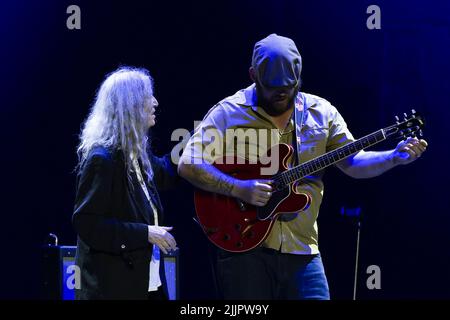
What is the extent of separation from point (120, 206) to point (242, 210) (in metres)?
0.61

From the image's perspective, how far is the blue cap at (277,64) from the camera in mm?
3607

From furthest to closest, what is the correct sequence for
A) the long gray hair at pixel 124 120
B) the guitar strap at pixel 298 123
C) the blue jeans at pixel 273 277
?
the long gray hair at pixel 124 120 → the guitar strap at pixel 298 123 → the blue jeans at pixel 273 277

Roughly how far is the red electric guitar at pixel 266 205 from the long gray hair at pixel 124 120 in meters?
0.40

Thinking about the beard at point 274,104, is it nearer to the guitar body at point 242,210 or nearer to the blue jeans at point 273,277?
the guitar body at point 242,210

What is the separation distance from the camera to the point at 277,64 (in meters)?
3.61

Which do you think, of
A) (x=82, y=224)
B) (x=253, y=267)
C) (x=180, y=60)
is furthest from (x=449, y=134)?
(x=82, y=224)

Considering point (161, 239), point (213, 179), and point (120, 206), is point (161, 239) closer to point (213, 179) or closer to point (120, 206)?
point (120, 206)

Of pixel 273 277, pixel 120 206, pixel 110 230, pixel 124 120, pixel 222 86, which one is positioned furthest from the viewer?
pixel 222 86

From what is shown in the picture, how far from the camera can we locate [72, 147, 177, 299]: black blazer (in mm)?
3689

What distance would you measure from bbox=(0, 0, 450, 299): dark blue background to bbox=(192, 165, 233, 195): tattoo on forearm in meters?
1.67

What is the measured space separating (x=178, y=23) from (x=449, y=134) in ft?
6.73

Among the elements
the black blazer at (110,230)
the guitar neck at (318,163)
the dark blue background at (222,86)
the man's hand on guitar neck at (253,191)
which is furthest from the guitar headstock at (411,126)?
the dark blue background at (222,86)

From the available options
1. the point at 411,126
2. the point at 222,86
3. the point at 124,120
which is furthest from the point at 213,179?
the point at 222,86
